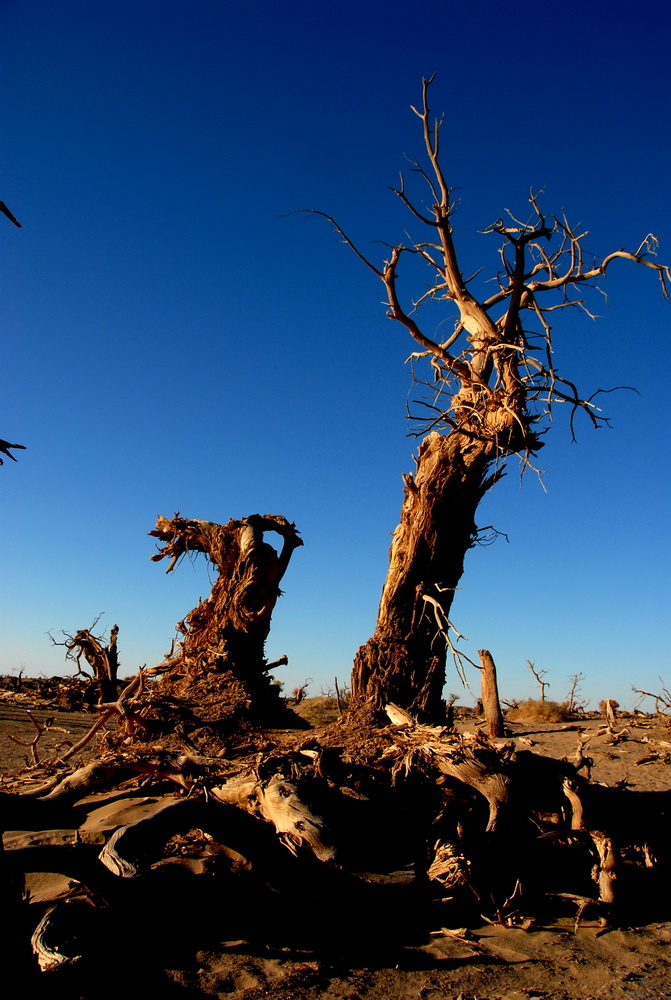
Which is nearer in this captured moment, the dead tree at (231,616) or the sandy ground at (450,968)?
the sandy ground at (450,968)

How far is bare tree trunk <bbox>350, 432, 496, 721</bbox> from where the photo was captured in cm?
688

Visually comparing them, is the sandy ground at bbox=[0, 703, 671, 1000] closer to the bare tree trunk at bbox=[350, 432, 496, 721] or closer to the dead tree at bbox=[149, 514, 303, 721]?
the bare tree trunk at bbox=[350, 432, 496, 721]

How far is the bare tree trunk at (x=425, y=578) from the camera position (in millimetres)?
6875

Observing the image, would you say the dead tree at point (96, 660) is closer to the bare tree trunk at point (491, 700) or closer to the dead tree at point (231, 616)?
the dead tree at point (231, 616)

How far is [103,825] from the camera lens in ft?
18.2

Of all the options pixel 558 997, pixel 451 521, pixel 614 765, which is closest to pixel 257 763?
pixel 558 997

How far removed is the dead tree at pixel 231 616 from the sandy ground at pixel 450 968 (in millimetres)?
3204

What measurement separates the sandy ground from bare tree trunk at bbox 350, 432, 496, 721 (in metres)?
2.26

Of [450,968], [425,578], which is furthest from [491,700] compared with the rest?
[450,968]

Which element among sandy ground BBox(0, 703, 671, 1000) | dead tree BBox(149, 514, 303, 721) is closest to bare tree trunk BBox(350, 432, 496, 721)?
dead tree BBox(149, 514, 303, 721)

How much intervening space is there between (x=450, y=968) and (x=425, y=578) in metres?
3.68

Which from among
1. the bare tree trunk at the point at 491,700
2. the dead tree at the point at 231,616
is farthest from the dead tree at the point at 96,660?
the bare tree trunk at the point at 491,700

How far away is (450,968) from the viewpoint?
4.33 metres

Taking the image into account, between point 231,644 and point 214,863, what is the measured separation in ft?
10.1
